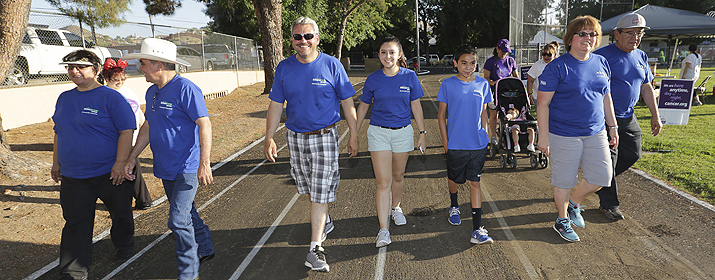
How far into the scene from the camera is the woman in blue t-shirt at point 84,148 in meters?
3.81

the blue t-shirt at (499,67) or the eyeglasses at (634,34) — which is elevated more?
Result: the eyeglasses at (634,34)

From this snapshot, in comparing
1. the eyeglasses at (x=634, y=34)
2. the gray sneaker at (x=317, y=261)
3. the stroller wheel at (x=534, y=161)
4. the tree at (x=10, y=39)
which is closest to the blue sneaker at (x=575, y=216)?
the eyeglasses at (x=634, y=34)

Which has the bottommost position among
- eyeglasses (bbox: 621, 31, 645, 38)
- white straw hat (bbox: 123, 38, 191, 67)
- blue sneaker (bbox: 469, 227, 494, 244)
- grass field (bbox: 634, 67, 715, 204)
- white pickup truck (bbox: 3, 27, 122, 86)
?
blue sneaker (bbox: 469, 227, 494, 244)

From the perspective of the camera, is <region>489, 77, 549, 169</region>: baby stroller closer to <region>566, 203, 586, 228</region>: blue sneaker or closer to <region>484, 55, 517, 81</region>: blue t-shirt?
<region>484, 55, 517, 81</region>: blue t-shirt

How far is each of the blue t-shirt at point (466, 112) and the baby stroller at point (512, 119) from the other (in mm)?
3051

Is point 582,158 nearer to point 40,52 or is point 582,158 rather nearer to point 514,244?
point 514,244

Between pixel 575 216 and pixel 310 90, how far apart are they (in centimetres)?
335

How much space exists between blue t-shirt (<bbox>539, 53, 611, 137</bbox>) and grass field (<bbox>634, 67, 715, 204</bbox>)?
2440 millimetres

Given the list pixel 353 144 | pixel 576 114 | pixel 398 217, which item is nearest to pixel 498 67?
pixel 576 114

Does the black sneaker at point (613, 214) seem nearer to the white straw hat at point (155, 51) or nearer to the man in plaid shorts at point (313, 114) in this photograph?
the man in plaid shorts at point (313, 114)

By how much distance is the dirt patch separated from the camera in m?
4.45

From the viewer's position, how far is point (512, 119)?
7.29m

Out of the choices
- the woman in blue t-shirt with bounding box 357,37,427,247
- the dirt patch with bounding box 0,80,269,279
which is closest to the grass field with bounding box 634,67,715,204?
the woman in blue t-shirt with bounding box 357,37,427,247

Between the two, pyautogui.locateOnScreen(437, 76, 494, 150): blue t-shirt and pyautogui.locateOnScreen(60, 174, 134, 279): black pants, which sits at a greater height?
pyautogui.locateOnScreen(437, 76, 494, 150): blue t-shirt
